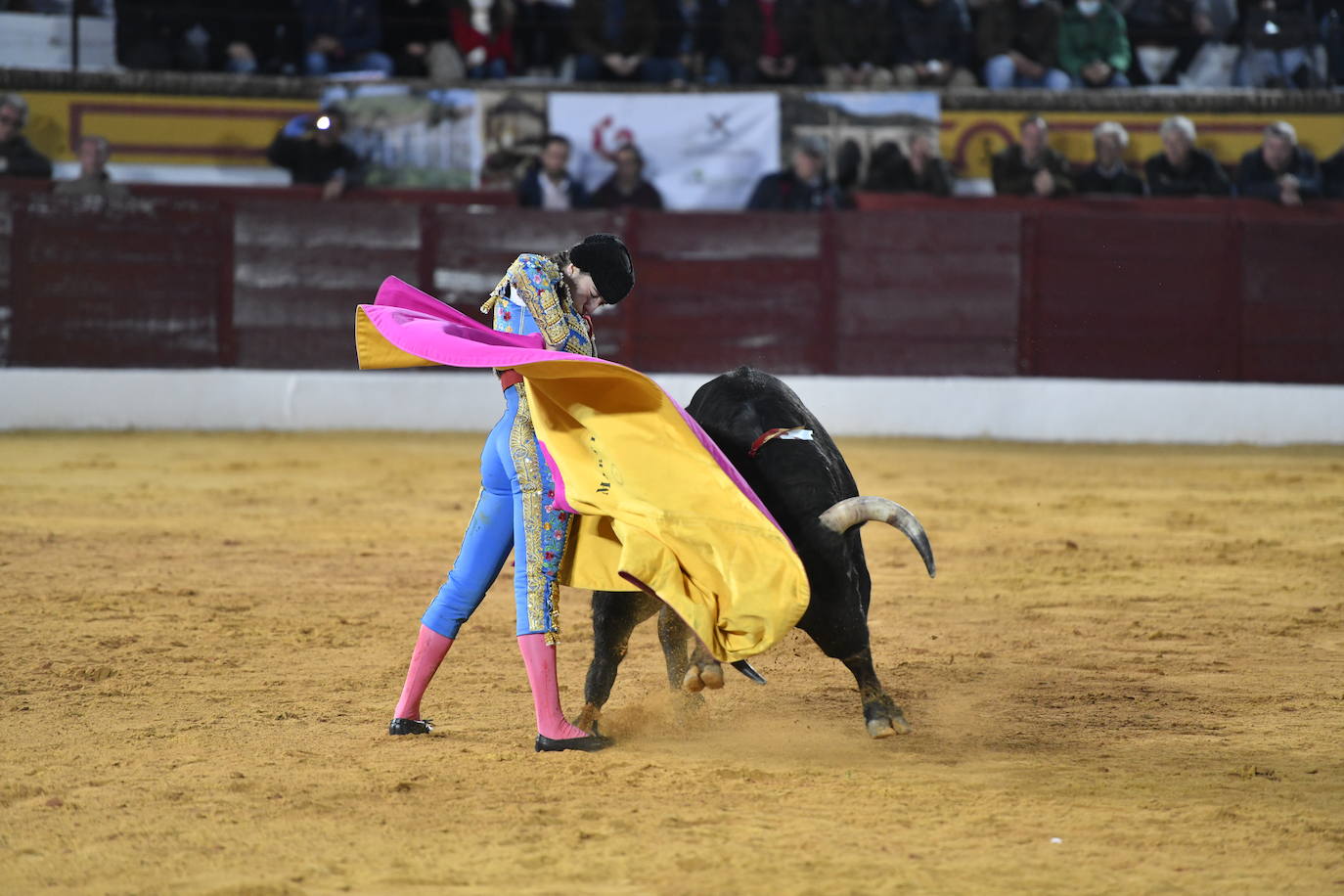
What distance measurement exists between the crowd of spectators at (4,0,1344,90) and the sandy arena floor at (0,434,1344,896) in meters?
4.78

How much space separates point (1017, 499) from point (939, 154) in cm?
379

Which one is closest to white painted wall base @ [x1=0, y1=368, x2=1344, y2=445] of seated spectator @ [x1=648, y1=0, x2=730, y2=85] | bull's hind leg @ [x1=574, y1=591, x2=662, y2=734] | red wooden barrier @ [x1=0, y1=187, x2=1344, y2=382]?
red wooden barrier @ [x1=0, y1=187, x2=1344, y2=382]

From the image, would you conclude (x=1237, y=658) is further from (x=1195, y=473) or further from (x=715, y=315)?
(x=715, y=315)

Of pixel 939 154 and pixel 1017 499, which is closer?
pixel 1017 499

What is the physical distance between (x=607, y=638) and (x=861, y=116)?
7.58m

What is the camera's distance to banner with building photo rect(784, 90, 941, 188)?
10492 mm

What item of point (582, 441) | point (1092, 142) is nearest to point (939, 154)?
point (1092, 142)

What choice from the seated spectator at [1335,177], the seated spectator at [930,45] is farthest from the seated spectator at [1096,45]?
the seated spectator at [1335,177]

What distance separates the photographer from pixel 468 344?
3262 millimetres

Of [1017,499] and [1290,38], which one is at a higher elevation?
[1290,38]

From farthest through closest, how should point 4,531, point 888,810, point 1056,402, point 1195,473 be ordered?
1. point 1056,402
2. point 1195,473
3. point 4,531
4. point 888,810

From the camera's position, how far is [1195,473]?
8.51m

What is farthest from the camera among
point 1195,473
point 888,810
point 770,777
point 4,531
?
point 1195,473

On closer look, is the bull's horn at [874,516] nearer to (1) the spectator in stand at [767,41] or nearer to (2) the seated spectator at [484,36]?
(1) the spectator in stand at [767,41]
